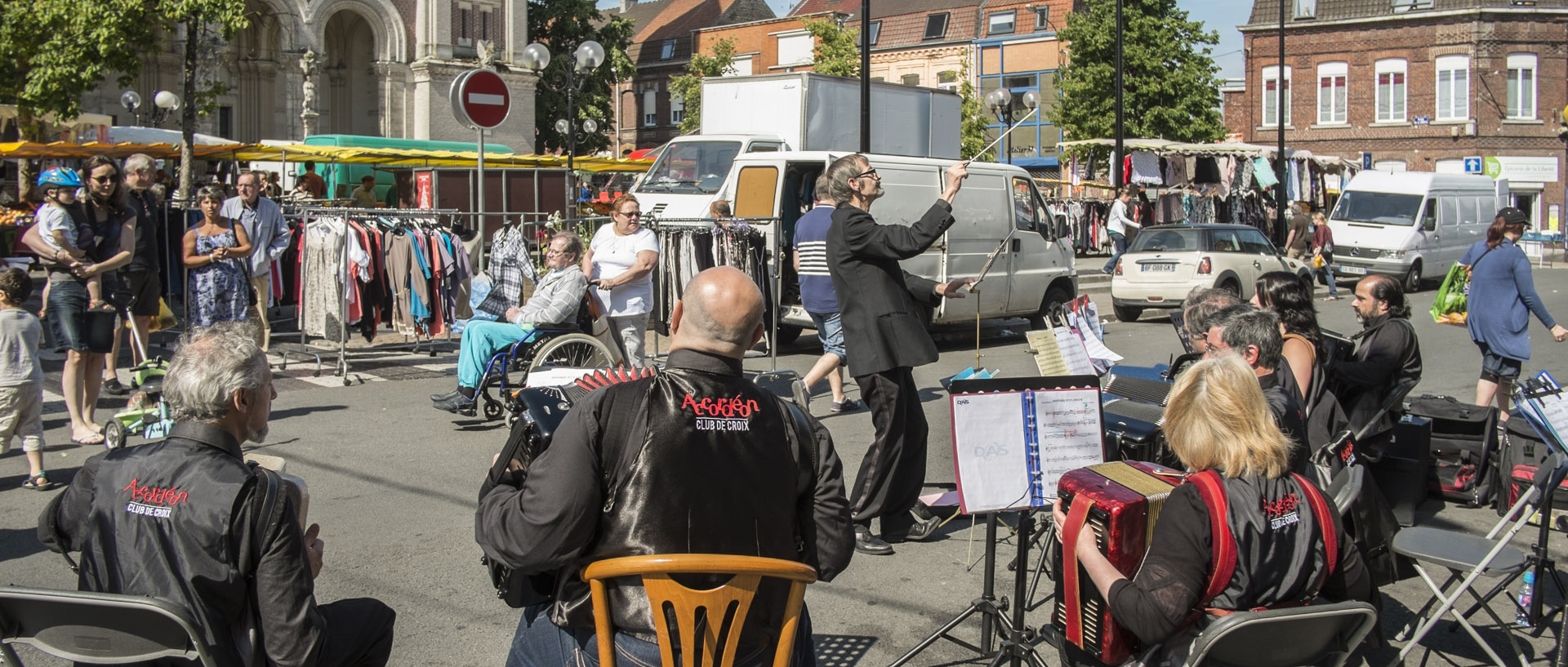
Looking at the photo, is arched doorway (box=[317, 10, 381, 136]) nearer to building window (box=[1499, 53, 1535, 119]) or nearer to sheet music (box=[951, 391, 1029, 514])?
building window (box=[1499, 53, 1535, 119])

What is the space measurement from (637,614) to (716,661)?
186 millimetres

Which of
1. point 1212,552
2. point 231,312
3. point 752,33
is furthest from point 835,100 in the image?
point 752,33

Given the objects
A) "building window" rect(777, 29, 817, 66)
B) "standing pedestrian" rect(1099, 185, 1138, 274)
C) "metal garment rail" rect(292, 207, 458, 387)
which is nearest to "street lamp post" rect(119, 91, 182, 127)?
"metal garment rail" rect(292, 207, 458, 387)

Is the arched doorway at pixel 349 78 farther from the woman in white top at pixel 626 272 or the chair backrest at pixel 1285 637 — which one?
the chair backrest at pixel 1285 637

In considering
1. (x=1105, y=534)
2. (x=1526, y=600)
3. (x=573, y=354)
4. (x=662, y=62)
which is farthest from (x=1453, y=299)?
(x=662, y=62)

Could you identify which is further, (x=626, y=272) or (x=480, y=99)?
(x=480, y=99)

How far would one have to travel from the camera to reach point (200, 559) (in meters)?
2.56

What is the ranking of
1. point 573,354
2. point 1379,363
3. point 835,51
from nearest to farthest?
point 1379,363 < point 573,354 < point 835,51

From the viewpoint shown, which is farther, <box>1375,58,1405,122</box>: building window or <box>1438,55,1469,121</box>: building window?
<box>1375,58,1405,122</box>: building window

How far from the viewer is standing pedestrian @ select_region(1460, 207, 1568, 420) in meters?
8.36

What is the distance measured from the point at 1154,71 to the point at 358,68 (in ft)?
96.1

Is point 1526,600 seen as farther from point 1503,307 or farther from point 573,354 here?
point 573,354

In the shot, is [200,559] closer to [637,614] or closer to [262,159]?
[637,614]

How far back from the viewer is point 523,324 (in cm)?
857
